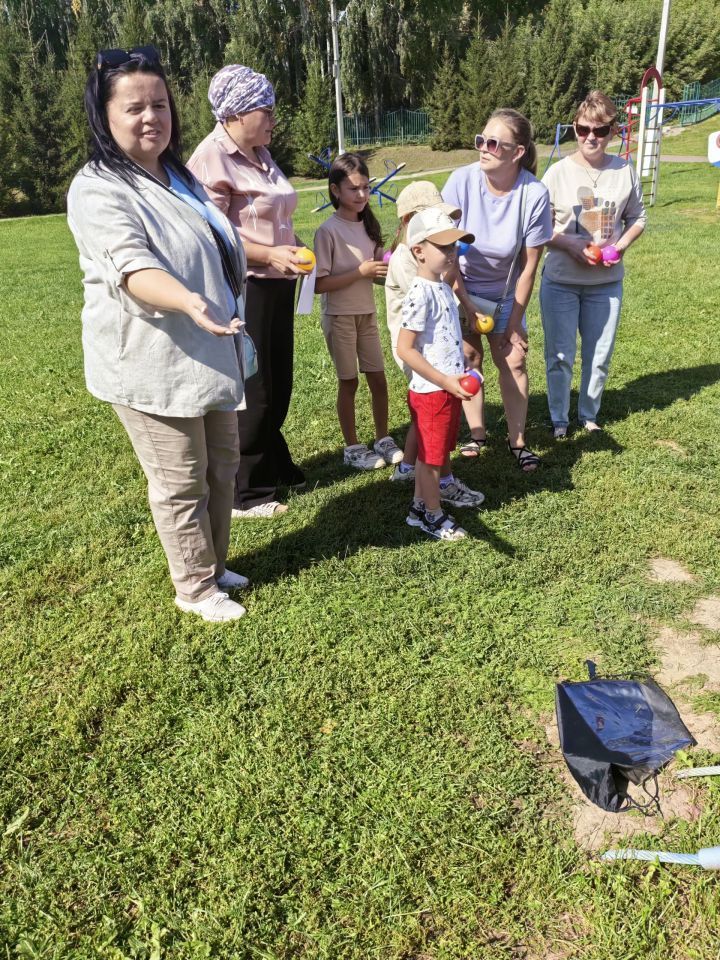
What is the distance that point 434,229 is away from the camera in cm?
342

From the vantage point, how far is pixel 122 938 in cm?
207

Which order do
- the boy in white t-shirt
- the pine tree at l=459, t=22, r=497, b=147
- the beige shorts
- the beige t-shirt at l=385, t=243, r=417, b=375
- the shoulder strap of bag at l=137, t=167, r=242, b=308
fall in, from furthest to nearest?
the pine tree at l=459, t=22, r=497, b=147 < the beige shorts < the beige t-shirt at l=385, t=243, r=417, b=375 < the boy in white t-shirt < the shoulder strap of bag at l=137, t=167, r=242, b=308

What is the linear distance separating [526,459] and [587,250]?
1.27 metres

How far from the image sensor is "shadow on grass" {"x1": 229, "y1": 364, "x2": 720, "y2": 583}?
12.7 ft

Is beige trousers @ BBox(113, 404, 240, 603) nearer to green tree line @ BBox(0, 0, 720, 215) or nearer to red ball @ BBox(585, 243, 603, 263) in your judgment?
red ball @ BBox(585, 243, 603, 263)

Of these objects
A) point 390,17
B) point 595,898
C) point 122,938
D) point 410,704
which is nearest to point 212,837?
point 122,938

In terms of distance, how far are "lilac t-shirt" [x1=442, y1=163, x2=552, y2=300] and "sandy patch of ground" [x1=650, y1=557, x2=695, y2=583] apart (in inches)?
71.1

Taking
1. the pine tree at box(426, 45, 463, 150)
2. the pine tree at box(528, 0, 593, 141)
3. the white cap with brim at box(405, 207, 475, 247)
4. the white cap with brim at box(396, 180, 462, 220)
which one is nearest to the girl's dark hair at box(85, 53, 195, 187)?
the white cap with brim at box(405, 207, 475, 247)

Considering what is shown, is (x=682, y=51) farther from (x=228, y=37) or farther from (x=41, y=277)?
(x=41, y=277)

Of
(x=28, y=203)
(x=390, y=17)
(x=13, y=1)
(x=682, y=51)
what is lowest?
(x=28, y=203)

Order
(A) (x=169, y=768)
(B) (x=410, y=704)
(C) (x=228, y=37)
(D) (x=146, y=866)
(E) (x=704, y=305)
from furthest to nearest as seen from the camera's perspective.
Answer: (C) (x=228, y=37), (E) (x=704, y=305), (B) (x=410, y=704), (A) (x=169, y=768), (D) (x=146, y=866)

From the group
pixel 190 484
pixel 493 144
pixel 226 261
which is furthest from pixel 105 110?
pixel 493 144

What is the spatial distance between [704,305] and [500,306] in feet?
A: 14.6

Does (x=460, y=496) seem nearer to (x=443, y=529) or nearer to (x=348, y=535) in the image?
(x=443, y=529)
